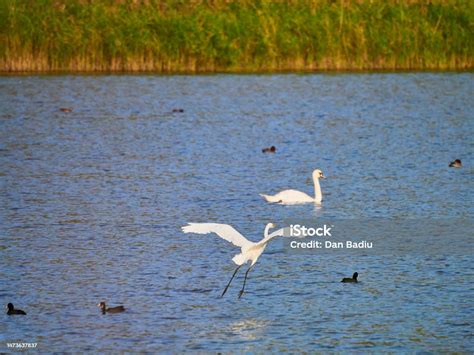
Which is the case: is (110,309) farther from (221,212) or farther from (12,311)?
(221,212)

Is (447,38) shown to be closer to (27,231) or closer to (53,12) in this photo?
(53,12)

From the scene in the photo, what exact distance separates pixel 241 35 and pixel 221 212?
14224mm

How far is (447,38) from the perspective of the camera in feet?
86.3

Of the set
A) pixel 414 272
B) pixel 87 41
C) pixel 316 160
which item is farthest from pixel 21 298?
pixel 87 41

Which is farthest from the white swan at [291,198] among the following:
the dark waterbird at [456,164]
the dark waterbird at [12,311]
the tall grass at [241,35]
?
the tall grass at [241,35]

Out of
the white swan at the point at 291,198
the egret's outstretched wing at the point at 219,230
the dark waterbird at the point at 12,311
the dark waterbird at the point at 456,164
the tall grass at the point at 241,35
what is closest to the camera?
the egret's outstretched wing at the point at 219,230

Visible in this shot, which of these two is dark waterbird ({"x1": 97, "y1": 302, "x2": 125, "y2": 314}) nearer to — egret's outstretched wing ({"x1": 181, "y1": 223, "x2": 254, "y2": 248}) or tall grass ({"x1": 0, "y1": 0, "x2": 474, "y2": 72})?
egret's outstretched wing ({"x1": 181, "y1": 223, "x2": 254, "y2": 248})

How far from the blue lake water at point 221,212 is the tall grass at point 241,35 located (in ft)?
4.24

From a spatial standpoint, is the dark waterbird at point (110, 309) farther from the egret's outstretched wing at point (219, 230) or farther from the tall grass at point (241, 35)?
the tall grass at point (241, 35)

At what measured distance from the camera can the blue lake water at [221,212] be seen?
8373 millimetres

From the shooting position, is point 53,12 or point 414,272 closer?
point 414,272

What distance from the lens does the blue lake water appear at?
8.37 meters

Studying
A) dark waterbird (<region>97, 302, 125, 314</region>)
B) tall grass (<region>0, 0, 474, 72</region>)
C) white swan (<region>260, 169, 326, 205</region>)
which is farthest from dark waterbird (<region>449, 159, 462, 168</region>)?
tall grass (<region>0, 0, 474, 72</region>)

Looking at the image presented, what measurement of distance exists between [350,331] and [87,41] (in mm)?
18542
